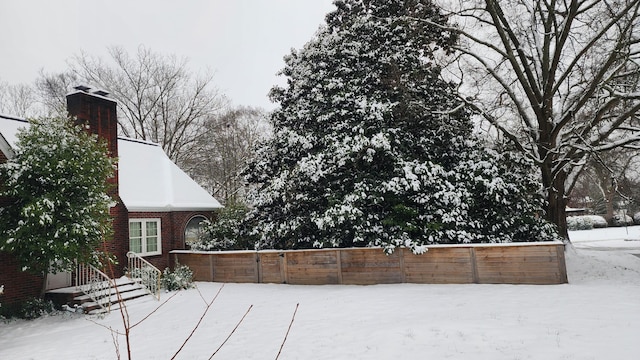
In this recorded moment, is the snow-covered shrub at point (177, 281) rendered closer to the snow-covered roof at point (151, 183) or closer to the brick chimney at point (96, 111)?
the snow-covered roof at point (151, 183)

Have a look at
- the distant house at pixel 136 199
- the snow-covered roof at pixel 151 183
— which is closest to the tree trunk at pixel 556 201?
the snow-covered roof at pixel 151 183

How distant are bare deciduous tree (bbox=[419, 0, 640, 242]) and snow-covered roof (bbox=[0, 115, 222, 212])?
479 inches

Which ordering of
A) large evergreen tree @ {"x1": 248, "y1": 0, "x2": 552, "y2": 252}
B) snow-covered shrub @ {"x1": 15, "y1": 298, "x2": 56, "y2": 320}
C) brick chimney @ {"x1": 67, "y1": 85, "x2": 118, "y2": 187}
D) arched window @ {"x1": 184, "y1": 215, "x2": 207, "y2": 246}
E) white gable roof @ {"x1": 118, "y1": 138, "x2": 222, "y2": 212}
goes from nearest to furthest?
snow-covered shrub @ {"x1": 15, "y1": 298, "x2": 56, "y2": 320}
large evergreen tree @ {"x1": 248, "y1": 0, "x2": 552, "y2": 252}
brick chimney @ {"x1": 67, "y1": 85, "x2": 118, "y2": 187}
white gable roof @ {"x1": 118, "y1": 138, "x2": 222, "y2": 212}
arched window @ {"x1": 184, "y1": 215, "x2": 207, "y2": 246}

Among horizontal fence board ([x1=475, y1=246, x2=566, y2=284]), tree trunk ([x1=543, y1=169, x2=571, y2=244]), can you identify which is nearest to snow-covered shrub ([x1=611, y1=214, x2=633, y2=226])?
A: tree trunk ([x1=543, y1=169, x2=571, y2=244])

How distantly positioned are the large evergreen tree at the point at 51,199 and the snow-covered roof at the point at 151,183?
3723 millimetres

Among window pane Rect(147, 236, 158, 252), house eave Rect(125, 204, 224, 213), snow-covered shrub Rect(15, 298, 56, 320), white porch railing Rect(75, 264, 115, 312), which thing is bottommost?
snow-covered shrub Rect(15, 298, 56, 320)

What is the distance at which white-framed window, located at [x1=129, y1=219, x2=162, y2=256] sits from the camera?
566 inches

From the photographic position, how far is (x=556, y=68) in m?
13.4

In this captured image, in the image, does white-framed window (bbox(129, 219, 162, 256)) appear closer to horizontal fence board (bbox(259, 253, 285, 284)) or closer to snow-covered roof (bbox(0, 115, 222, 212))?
snow-covered roof (bbox(0, 115, 222, 212))

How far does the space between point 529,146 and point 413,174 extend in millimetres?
6081

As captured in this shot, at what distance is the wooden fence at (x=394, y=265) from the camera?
32.8ft

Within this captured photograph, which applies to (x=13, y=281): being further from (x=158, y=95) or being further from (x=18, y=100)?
(x=18, y=100)

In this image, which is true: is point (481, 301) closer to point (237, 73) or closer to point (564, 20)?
point (564, 20)

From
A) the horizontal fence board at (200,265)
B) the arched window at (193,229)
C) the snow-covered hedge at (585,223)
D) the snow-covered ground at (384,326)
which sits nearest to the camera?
the snow-covered ground at (384,326)
